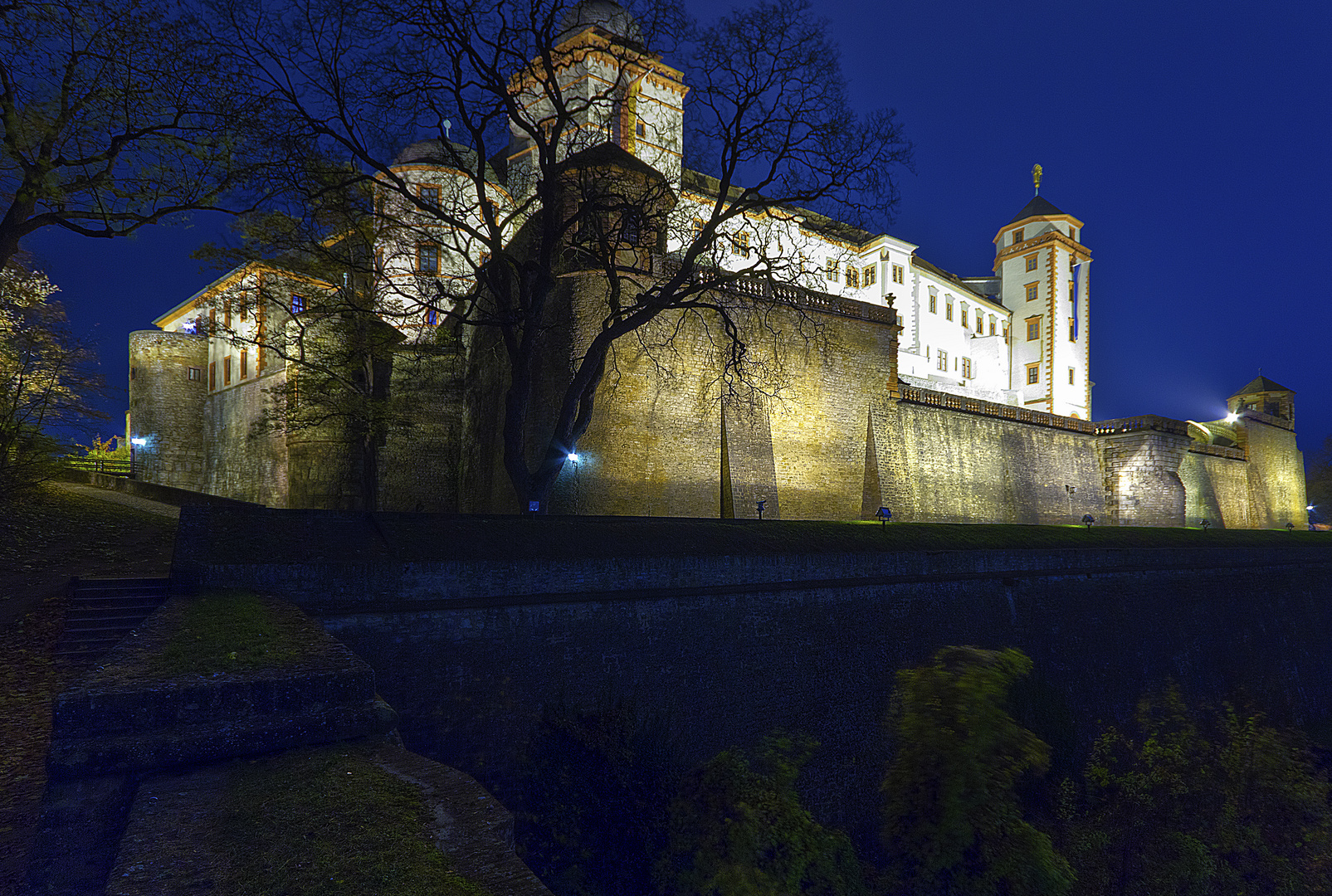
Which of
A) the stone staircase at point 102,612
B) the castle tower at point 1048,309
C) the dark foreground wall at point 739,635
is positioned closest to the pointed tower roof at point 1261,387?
the castle tower at point 1048,309

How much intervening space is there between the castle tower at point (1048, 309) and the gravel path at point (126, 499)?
4613 centimetres

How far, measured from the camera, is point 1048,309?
46.4 m

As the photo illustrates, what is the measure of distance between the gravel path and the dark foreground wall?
1145cm

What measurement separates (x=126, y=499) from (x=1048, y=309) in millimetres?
50495

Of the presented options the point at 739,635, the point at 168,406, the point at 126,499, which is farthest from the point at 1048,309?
the point at 168,406

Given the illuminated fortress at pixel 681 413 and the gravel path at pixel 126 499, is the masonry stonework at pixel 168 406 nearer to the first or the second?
the illuminated fortress at pixel 681 413

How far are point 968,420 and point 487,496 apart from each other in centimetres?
1830

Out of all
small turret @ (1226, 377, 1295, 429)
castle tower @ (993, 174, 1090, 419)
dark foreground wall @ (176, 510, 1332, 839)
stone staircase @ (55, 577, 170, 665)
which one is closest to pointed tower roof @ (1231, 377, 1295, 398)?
small turret @ (1226, 377, 1295, 429)

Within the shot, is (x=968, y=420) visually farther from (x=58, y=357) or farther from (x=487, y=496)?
(x=58, y=357)

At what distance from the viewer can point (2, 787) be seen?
5.08m

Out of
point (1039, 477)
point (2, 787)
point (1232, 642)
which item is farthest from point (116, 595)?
point (1039, 477)

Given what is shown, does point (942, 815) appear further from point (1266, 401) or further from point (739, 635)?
point (1266, 401)

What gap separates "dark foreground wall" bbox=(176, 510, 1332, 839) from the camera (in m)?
8.79

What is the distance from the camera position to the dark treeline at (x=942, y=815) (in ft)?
21.8
